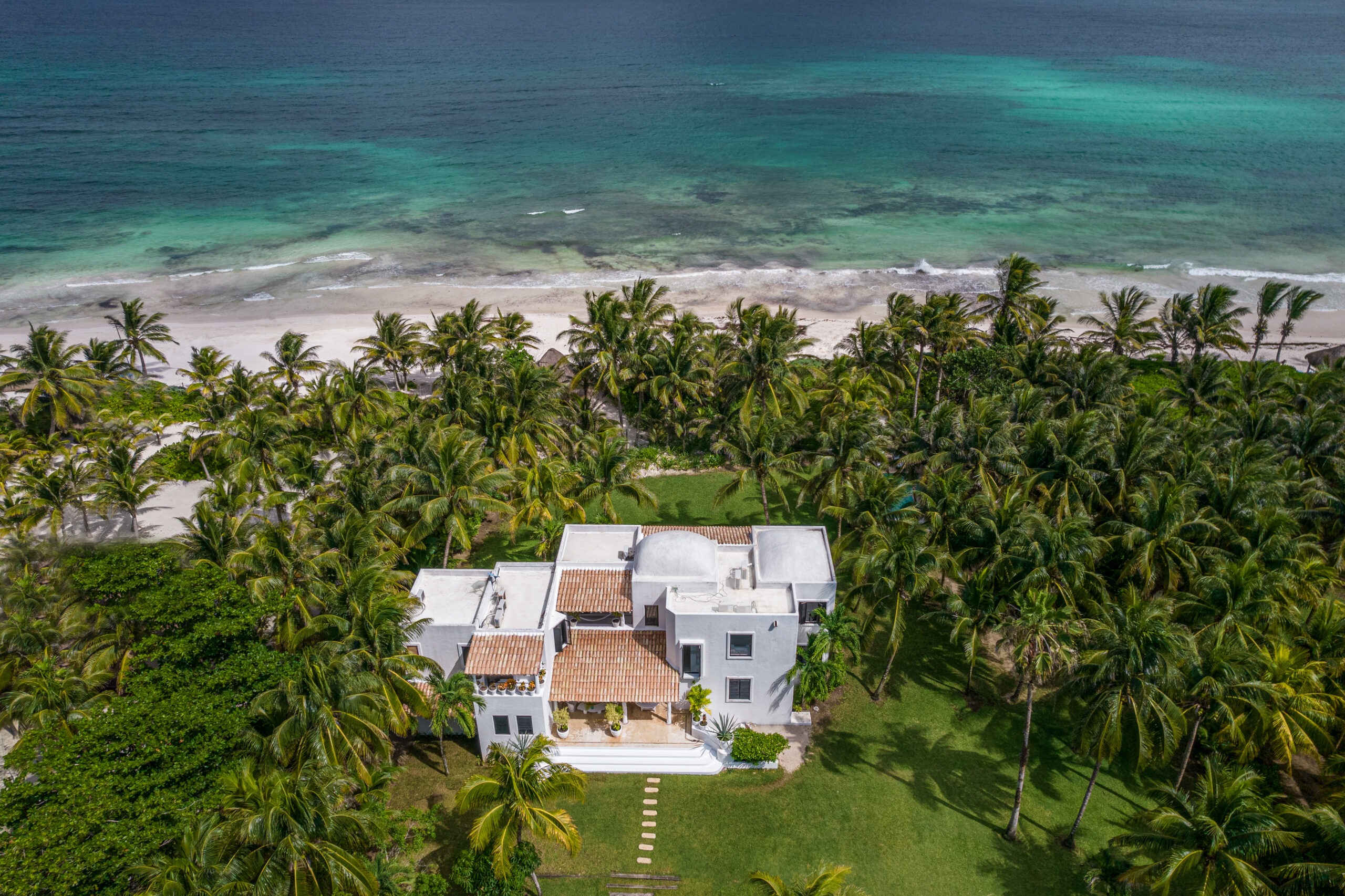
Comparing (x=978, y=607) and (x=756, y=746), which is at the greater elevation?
(x=978, y=607)

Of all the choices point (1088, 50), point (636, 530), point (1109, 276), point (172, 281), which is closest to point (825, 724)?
point (636, 530)

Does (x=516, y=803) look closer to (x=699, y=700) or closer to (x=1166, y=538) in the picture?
(x=699, y=700)

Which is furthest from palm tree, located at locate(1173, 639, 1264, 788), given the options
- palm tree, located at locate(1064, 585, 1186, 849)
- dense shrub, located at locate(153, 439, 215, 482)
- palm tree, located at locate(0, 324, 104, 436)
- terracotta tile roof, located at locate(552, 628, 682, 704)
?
palm tree, located at locate(0, 324, 104, 436)

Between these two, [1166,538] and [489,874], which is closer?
[489,874]

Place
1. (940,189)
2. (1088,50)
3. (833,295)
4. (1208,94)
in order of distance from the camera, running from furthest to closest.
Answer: (1088,50)
(1208,94)
(940,189)
(833,295)

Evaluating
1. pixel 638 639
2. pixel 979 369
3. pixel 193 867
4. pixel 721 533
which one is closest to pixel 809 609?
pixel 721 533

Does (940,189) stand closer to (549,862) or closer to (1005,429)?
(1005,429)

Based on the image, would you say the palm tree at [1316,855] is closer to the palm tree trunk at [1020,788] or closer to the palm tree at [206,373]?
the palm tree trunk at [1020,788]
